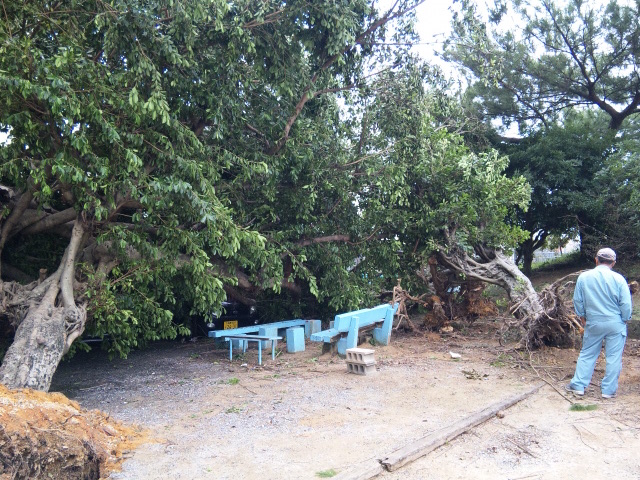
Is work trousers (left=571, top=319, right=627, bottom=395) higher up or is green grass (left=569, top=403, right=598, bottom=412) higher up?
work trousers (left=571, top=319, right=627, bottom=395)

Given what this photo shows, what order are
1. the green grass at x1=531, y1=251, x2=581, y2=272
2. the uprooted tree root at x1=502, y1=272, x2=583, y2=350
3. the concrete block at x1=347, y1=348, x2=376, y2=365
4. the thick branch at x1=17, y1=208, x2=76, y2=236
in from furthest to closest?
1. the green grass at x1=531, y1=251, x2=581, y2=272
2. the uprooted tree root at x1=502, y1=272, x2=583, y2=350
3. the concrete block at x1=347, y1=348, x2=376, y2=365
4. the thick branch at x1=17, y1=208, x2=76, y2=236

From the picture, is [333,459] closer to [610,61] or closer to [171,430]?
[171,430]

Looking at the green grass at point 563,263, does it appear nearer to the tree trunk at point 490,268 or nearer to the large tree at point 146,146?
the tree trunk at point 490,268

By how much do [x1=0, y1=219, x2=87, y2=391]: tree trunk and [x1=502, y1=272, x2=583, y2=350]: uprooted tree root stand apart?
6492mm

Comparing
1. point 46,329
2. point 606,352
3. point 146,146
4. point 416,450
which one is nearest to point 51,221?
point 146,146

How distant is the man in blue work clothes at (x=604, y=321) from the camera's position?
6.50m

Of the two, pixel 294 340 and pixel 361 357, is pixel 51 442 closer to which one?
pixel 361 357

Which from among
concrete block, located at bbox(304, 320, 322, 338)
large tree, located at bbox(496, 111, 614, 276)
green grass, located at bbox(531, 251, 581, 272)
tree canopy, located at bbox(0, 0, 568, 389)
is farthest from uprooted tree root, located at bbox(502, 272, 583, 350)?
green grass, located at bbox(531, 251, 581, 272)

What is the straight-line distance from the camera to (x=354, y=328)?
8984 mm

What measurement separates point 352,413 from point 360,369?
1920 millimetres

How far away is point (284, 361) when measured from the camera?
360 inches

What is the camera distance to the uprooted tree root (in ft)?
27.7

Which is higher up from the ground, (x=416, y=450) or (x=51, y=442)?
(x=51, y=442)

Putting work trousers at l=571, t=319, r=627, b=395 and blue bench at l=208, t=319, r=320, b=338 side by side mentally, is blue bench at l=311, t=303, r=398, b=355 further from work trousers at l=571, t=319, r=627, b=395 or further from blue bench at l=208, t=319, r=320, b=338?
work trousers at l=571, t=319, r=627, b=395
